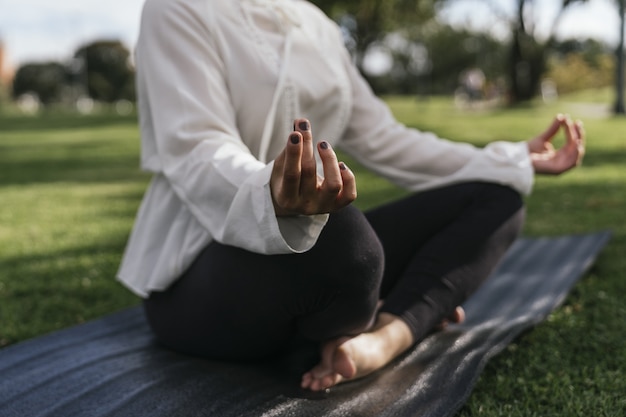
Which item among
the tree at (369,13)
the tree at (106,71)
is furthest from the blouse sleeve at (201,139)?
the tree at (106,71)

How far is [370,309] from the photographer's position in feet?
5.03

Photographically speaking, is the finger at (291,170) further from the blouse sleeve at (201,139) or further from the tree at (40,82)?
the tree at (40,82)

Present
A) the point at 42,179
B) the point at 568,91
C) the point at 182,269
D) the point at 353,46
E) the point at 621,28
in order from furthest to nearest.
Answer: the point at 568,91 → the point at 353,46 → the point at 621,28 → the point at 42,179 → the point at 182,269

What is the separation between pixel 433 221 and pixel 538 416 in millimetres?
568

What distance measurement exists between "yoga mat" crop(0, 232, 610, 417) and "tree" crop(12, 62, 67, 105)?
1690 inches

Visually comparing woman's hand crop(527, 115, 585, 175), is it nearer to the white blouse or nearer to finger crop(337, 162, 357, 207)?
the white blouse

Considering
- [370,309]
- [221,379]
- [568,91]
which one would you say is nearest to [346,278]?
[370,309]

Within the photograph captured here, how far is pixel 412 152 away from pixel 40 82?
43.3m

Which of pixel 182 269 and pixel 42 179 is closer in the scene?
pixel 182 269

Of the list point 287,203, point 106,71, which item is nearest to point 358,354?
point 287,203

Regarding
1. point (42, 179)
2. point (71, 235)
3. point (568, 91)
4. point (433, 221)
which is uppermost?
point (433, 221)

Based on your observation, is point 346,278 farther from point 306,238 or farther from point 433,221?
point 433,221

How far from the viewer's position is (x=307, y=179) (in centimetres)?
110

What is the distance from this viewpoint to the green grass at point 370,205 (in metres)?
1.73
